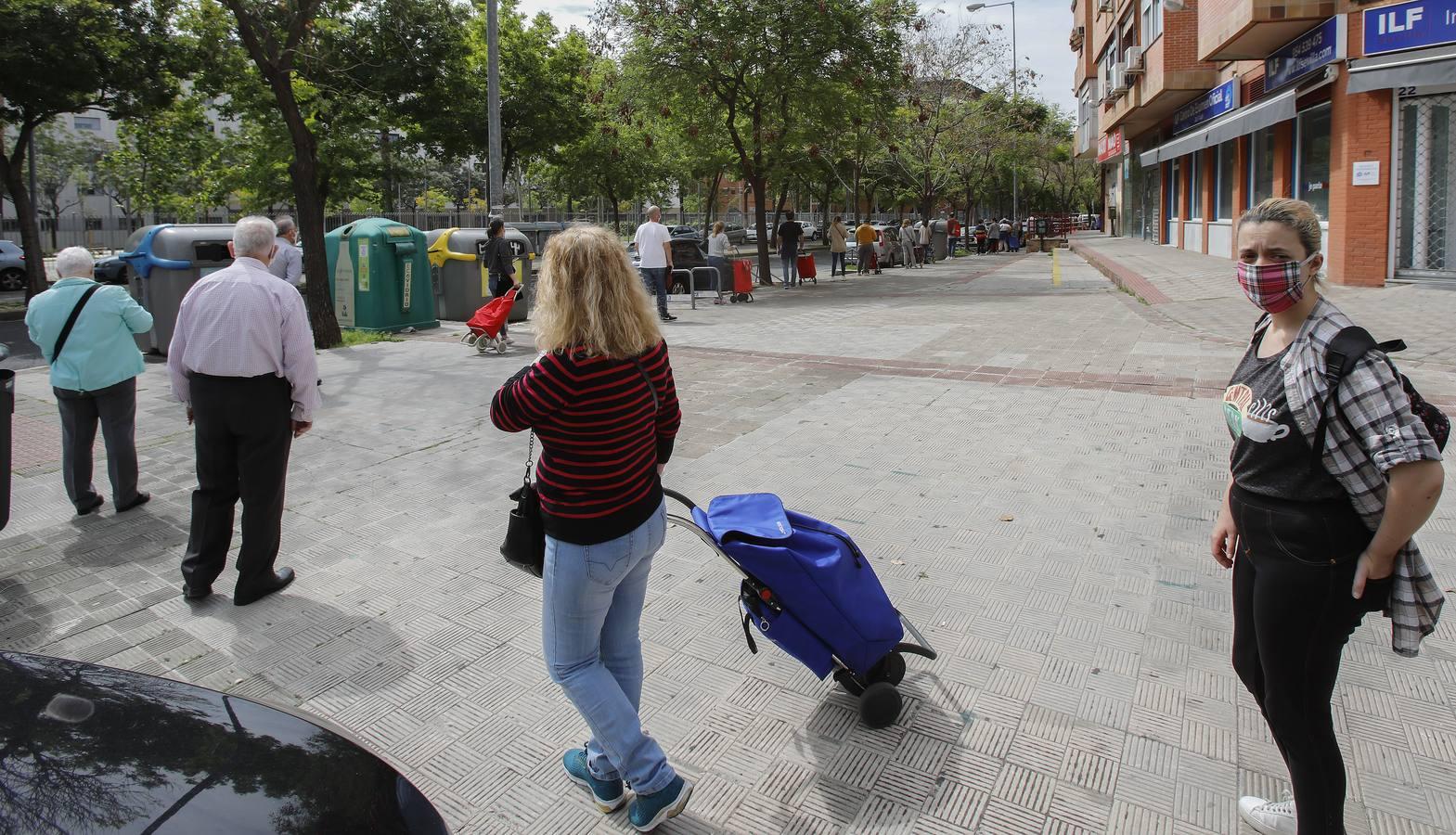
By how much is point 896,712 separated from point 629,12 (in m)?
19.1

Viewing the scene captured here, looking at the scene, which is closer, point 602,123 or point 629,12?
point 629,12

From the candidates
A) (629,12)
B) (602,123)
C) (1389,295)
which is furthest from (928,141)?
(1389,295)

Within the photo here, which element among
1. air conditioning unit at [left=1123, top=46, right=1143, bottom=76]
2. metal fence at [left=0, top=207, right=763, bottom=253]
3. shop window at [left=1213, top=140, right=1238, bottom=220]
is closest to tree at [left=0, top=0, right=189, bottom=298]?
metal fence at [left=0, top=207, right=763, bottom=253]

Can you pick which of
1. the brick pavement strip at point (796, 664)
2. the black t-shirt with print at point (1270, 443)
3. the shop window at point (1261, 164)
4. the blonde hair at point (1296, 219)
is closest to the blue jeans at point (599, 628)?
the brick pavement strip at point (796, 664)

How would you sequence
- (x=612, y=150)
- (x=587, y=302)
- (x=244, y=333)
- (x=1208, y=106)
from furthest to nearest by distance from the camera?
1. (x=612, y=150)
2. (x=1208, y=106)
3. (x=244, y=333)
4. (x=587, y=302)

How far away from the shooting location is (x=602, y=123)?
28.5m

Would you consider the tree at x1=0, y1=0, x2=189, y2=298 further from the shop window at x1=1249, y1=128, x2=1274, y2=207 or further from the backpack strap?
the shop window at x1=1249, y1=128, x2=1274, y2=207

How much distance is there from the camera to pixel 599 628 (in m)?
2.73

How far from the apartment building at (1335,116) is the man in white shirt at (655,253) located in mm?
9830

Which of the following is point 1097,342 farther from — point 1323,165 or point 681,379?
point 1323,165

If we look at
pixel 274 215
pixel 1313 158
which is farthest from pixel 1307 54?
pixel 274 215

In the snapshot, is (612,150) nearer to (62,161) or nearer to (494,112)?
(494,112)

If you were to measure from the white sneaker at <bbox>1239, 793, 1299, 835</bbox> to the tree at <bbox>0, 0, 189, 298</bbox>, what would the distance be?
19.9 m

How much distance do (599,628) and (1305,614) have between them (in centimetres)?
176
